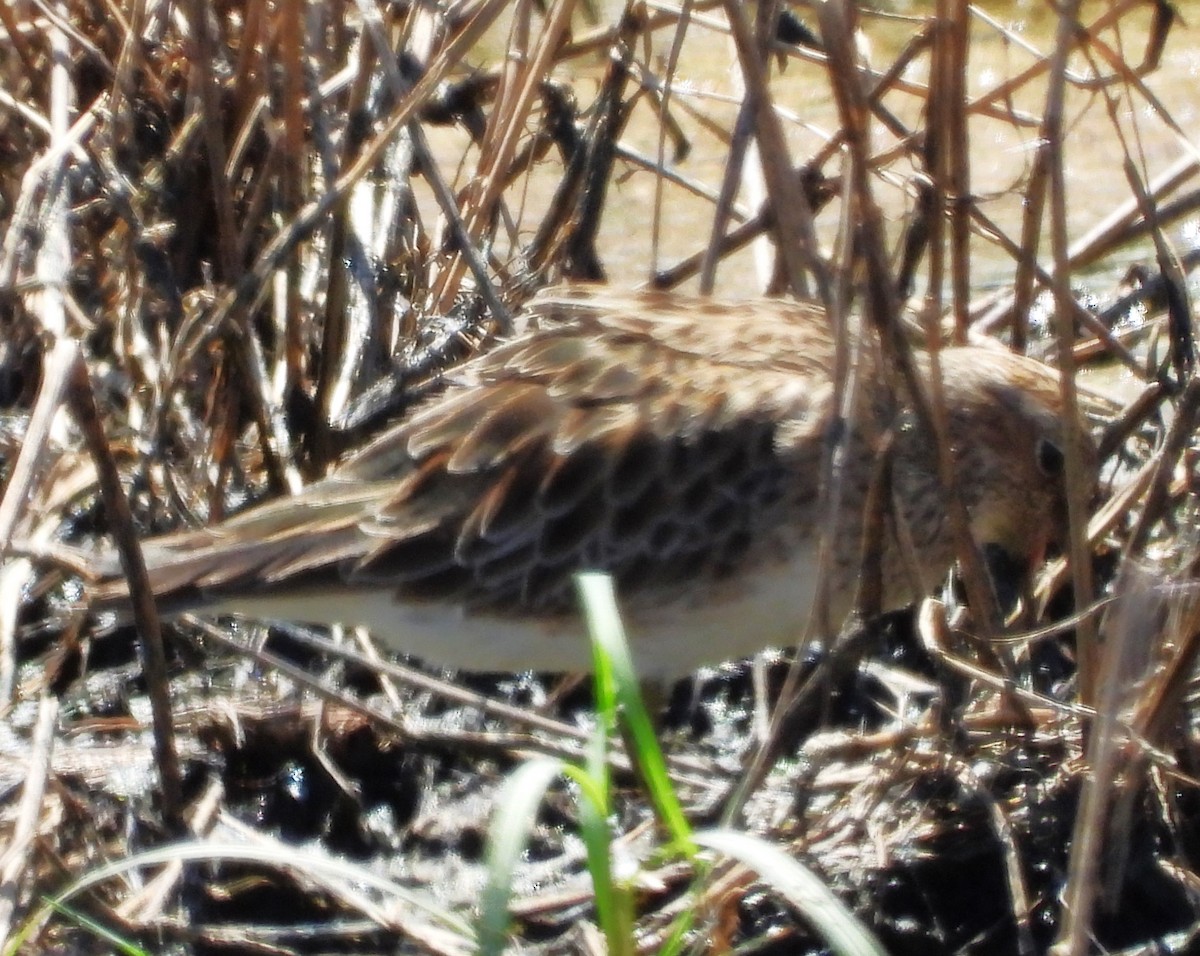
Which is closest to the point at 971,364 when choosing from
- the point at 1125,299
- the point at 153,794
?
the point at 1125,299

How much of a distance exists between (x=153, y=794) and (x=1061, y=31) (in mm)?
2583

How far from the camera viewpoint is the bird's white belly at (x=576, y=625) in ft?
12.6

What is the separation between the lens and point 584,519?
3896 millimetres

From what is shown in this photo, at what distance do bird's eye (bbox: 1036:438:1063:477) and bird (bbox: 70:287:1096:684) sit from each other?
239 millimetres

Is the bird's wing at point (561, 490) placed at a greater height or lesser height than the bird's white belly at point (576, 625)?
greater

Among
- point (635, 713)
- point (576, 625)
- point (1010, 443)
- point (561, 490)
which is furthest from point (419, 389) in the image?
point (635, 713)

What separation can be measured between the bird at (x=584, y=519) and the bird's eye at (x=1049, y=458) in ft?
0.78

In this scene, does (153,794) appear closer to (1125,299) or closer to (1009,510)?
(1009,510)

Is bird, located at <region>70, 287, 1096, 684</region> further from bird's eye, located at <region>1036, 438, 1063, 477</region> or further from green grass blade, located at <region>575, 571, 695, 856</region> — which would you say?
green grass blade, located at <region>575, 571, 695, 856</region>

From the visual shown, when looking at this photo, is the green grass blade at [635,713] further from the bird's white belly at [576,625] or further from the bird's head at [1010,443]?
the bird's head at [1010,443]

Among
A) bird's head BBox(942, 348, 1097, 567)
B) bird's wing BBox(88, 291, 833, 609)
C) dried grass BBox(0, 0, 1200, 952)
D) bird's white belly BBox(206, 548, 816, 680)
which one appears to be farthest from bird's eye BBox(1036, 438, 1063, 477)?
bird's white belly BBox(206, 548, 816, 680)

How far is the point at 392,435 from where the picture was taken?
3977 mm

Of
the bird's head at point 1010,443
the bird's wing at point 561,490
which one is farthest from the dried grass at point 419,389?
the bird's wing at point 561,490

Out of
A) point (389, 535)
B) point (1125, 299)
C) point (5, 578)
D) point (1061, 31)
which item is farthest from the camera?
point (1125, 299)
